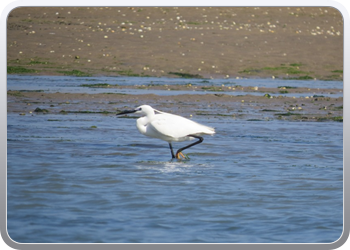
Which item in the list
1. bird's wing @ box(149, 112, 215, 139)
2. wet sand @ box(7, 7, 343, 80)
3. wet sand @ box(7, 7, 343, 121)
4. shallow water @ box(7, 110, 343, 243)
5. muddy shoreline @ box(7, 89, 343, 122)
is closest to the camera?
shallow water @ box(7, 110, 343, 243)

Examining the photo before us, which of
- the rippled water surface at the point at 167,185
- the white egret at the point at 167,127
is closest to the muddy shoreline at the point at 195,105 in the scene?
the rippled water surface at the point at 167,185

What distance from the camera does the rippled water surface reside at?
4.82m

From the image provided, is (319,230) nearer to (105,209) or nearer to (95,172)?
(105,209)

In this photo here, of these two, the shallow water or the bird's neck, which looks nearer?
the shallow water

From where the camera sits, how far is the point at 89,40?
45.0 ft

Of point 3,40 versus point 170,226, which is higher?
point 3,40

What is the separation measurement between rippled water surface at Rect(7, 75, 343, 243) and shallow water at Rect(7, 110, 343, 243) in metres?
0.01

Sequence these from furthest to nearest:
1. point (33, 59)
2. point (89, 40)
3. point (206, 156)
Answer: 1. point (33, 59)
2. point (89, 40)
3. point (206, 156)

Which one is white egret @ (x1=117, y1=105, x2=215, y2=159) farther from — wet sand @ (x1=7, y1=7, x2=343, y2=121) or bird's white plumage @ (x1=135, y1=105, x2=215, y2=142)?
wet sand @ (x1=7, y1=7, x2=343, y2=121)

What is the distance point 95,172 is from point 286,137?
3.63 meters

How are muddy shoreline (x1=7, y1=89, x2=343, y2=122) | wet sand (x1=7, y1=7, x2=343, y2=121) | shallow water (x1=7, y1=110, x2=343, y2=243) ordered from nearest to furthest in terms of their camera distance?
1. shallow water (x1=7, y1=110, x2=343, y2=243)
2. muddy shoreline (x1=7, y1=89, x2=343, y2=122)
3. wet sand (x1=7, y1=7, x2=343, y2=121)

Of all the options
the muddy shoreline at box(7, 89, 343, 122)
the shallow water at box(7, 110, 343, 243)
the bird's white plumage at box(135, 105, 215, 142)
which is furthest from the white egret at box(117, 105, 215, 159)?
the muddy shoreline at box(7, 89, 343, 122)

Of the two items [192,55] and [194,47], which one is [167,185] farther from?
[192,55]
